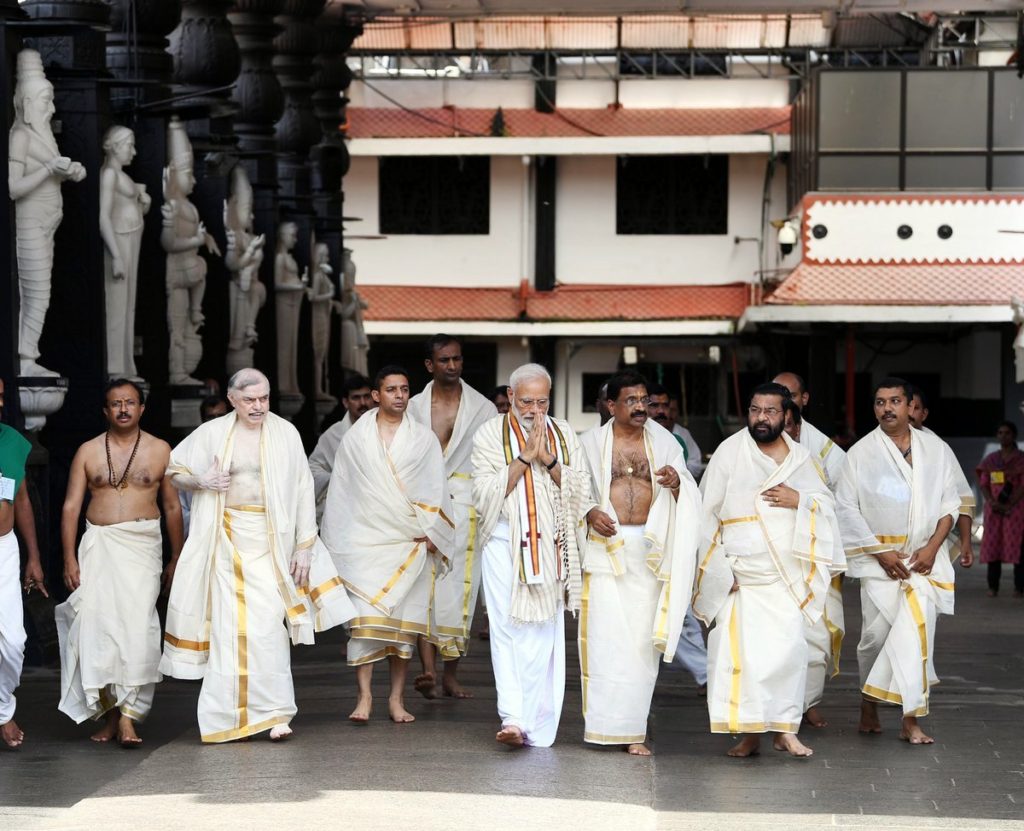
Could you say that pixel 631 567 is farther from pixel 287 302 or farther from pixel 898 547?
pixel 287 302

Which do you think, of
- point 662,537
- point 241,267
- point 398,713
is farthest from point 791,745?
point 241,267

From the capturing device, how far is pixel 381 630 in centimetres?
1013

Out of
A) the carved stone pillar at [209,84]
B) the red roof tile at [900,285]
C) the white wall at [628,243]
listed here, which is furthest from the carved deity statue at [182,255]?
the white wall at [628,243]

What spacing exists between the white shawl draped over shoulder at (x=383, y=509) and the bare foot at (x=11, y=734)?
6.08 ft

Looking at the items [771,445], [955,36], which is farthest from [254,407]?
[955,36]

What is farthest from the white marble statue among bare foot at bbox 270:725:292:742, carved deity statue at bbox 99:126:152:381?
bare foot at bbox 270:725:292:742

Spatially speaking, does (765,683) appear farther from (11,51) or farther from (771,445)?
(11,51)

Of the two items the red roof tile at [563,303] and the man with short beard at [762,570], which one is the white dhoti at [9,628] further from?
the red roof tile at [563,303]

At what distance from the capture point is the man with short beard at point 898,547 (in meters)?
9.72

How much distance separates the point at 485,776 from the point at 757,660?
1.50m

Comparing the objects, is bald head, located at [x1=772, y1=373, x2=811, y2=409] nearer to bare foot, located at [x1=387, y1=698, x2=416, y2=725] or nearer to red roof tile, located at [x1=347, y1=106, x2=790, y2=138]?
bare foot, located at [x1=387, y1=698, x2=416, y2=725]

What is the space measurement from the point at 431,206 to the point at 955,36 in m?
9.05

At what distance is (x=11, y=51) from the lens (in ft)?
38.3

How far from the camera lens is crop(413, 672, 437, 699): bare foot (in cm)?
1102
